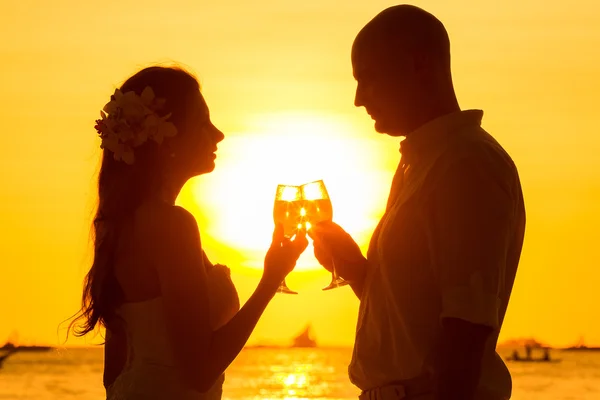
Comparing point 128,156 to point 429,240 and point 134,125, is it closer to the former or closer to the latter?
point 134,125

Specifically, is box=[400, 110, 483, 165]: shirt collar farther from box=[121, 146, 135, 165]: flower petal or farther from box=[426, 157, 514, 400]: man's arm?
box=[121, 146, 135, 165]: flower petal

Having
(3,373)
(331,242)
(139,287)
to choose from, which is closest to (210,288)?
(139,287)

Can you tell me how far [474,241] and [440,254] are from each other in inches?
5.7

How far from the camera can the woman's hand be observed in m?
5.11

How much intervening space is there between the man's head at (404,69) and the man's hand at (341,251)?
538mm

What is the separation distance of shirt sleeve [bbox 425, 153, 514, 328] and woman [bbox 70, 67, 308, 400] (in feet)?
4.37

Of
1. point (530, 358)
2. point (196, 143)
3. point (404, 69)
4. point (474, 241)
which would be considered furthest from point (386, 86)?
point (530, 358)

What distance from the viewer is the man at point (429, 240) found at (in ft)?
12.5

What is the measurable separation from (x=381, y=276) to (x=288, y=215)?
1.24 meters

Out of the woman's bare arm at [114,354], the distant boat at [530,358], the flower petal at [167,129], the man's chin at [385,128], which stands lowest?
the distant boat at [530,358]

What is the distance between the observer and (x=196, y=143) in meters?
5.26

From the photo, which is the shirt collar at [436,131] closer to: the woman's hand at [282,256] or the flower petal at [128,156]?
the woman's hand at [282,256]

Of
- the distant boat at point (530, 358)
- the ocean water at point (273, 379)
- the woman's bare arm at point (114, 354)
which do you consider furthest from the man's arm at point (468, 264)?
the distant boat at point (530, 358)

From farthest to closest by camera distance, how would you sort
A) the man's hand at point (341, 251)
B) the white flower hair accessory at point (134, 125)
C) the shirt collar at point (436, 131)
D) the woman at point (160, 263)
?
the white flower hair accessory at point (134, 125) < the woman at point (160, 263) < the man's hand at point (341, 251) < the shirt collar at point (436, 131)
